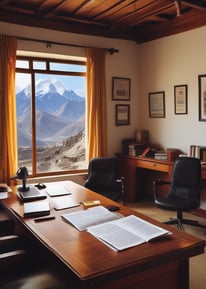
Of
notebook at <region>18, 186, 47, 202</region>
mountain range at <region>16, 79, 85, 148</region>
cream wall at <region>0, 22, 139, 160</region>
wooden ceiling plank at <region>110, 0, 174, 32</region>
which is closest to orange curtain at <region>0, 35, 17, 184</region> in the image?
cream wall at <region>0, 22, 139, 160</region>

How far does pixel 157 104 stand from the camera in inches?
209

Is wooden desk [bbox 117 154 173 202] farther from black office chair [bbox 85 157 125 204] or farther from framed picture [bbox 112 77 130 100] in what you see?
framed picture [bbox 112 77 130 100]

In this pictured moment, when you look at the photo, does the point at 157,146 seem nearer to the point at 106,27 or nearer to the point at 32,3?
the point at 106,27

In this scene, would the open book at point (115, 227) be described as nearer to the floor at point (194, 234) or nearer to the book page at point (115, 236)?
the book page at point (115, 236)

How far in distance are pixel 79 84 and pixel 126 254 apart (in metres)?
3.94

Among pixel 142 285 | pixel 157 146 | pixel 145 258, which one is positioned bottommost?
pixel 142 285

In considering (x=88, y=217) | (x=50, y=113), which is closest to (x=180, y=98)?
(x=50, y=113)

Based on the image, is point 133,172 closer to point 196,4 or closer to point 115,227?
point 196,4

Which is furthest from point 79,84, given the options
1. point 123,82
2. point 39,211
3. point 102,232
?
point 102,232

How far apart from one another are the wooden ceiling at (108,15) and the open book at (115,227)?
2716mm

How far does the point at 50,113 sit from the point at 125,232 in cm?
346

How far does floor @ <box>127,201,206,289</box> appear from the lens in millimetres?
2715

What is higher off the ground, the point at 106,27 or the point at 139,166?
the point at 106,27

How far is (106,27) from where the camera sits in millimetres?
5164
